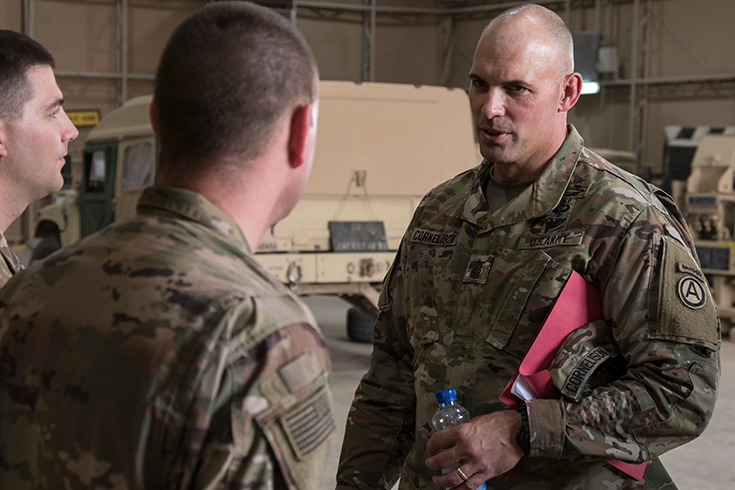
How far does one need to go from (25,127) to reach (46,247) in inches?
251

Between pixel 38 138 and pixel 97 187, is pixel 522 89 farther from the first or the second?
pixel 97 187

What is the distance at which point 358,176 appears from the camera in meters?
5.88

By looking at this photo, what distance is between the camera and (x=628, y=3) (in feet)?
41.5

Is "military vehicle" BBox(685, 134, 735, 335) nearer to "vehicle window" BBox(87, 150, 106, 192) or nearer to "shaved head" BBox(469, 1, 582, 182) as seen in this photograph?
"vehicle window" BBox(87, 150, 106, 192)

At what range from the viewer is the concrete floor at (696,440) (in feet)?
13.4

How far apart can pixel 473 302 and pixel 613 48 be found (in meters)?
12.0

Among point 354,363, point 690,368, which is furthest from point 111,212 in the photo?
point 690,368

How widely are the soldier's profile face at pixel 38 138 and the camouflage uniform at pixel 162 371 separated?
103 centimetres

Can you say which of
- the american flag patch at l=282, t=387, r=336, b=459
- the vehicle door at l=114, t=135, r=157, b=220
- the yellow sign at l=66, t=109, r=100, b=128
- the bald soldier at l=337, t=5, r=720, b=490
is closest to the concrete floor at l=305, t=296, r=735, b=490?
the vehicle door at l=114, t=135, r=157, b=220

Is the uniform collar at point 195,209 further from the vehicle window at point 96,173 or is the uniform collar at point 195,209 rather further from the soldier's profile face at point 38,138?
the vehicle window at point 96,173

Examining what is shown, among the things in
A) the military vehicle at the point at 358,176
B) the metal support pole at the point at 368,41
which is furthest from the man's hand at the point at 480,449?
the metal support pole at the point at 368,41

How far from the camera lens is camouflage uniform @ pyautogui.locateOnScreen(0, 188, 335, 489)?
0.81 meters

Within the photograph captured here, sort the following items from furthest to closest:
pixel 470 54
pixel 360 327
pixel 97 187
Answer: pixel 470 54 < pixel 360 327 < pixel 97 187

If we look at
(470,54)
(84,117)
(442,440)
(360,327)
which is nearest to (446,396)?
(442,440)
